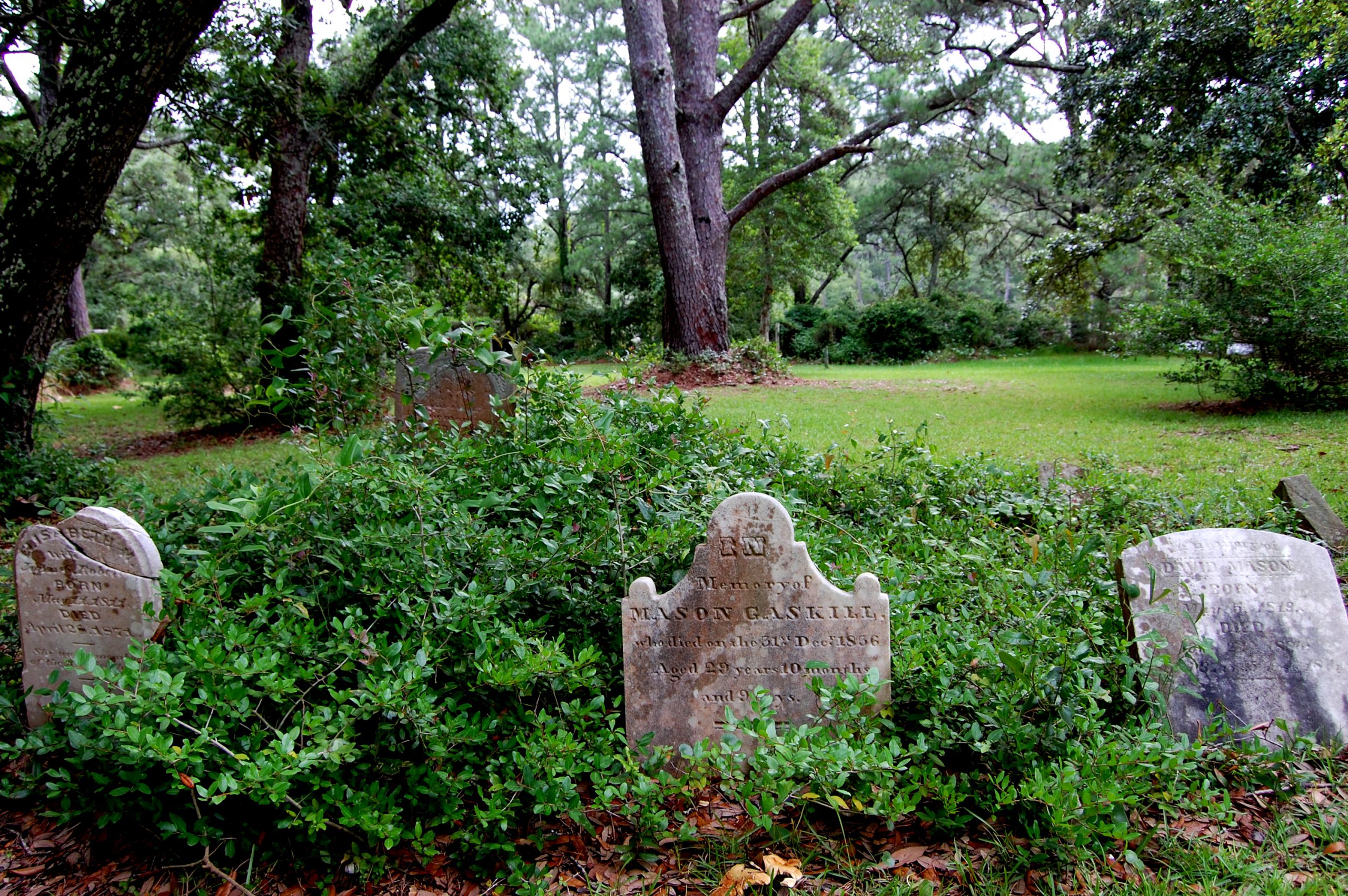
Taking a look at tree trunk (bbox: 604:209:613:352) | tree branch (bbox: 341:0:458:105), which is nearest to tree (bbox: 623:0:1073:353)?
tree branch (bbox: 341:0:458:105)

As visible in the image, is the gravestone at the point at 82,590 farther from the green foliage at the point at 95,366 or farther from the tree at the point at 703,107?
the green foliage at the point at 95,366

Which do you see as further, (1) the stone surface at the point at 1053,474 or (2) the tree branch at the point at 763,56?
(2) the tree branch at the point at 763,56

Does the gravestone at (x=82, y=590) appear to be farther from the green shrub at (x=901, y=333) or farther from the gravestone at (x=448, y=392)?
the green shrub at (x=901, y=333)

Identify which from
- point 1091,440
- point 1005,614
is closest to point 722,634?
point 1005,614

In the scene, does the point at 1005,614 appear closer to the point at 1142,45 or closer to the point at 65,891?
the point at 65,891

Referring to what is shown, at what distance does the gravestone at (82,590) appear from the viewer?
3148 mm

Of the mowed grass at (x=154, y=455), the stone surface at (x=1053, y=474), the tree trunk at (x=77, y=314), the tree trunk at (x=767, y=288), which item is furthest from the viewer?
the tree trunk at (x=767, y=288)

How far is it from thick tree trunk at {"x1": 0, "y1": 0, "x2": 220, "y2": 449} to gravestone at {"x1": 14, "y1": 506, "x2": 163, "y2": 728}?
15.9 ft

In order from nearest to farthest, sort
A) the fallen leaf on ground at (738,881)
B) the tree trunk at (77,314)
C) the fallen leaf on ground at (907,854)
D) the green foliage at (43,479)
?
1. the fallen leaf on ground at (738,881)
2. the fallen leaf on ground at (907,854)
3. the green foliage at (43,479)
4. the tree trunk at (77,314)

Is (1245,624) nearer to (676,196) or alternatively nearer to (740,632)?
(740,632)

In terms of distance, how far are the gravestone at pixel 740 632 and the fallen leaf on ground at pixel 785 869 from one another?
2.14 feet

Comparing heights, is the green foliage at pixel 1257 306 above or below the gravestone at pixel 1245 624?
above

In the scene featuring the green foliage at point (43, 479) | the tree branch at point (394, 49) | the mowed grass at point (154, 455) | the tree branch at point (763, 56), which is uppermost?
the tree branch at point (763, 56)

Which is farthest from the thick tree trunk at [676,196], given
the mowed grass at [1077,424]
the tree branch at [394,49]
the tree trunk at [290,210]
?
the tree trunk at [290,210]
